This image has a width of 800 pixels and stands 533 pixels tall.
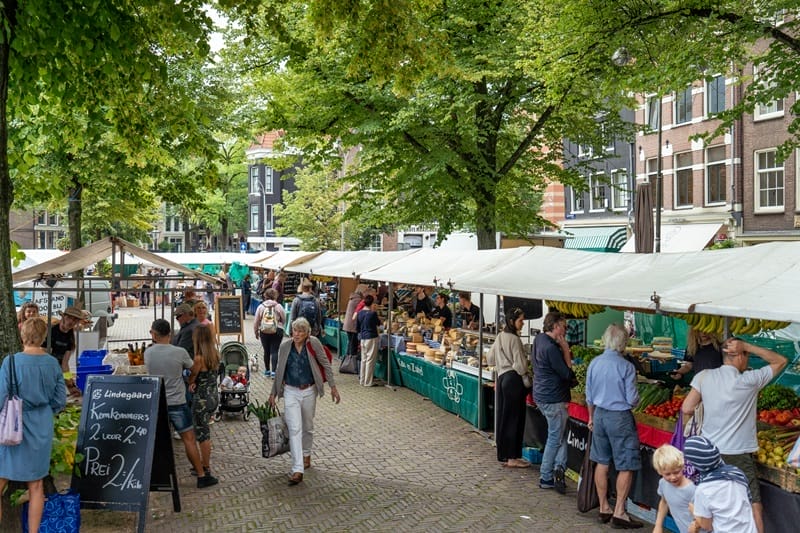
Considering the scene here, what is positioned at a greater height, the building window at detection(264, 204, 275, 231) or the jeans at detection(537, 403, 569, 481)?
the building window at detection(264, 204, 275, 231)

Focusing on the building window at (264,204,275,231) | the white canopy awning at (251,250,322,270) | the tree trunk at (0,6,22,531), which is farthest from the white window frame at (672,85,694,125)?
the building window at (264,204,275,231)

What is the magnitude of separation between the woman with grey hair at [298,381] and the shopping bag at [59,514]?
2391mm

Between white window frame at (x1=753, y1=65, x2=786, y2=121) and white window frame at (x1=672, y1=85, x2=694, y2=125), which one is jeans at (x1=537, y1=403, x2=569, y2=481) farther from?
white window frame at (x1=672, y1=85, x2=694, y2=125)

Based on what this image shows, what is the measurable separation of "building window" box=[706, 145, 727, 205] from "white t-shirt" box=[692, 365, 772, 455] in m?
23.5

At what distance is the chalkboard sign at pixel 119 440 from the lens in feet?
21.9

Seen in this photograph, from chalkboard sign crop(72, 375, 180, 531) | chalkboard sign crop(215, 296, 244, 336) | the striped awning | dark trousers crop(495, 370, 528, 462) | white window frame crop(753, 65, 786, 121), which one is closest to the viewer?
chalkboard sign crop(72, 375, 180, 531)

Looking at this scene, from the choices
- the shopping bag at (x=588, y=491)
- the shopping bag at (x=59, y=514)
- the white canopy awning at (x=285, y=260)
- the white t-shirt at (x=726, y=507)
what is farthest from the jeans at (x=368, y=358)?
the white t-shirt at (x=726, y=507)

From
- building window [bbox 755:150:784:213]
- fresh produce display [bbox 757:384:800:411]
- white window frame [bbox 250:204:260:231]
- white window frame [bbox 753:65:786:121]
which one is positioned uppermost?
white window frame [bbox 753:65:786:121]

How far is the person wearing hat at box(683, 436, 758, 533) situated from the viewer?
168 inches

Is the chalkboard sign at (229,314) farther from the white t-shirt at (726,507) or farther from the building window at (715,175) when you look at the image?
the building window at (715,175)

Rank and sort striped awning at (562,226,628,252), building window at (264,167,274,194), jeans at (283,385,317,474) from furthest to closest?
building window at (264,167,274,194)
striped awning at (562,226,628,252)
jeans at (283,385,317,474)

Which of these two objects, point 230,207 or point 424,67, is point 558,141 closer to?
point 424,67

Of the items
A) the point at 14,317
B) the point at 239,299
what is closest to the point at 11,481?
the point at 14,317

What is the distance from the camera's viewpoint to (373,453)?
972cm
